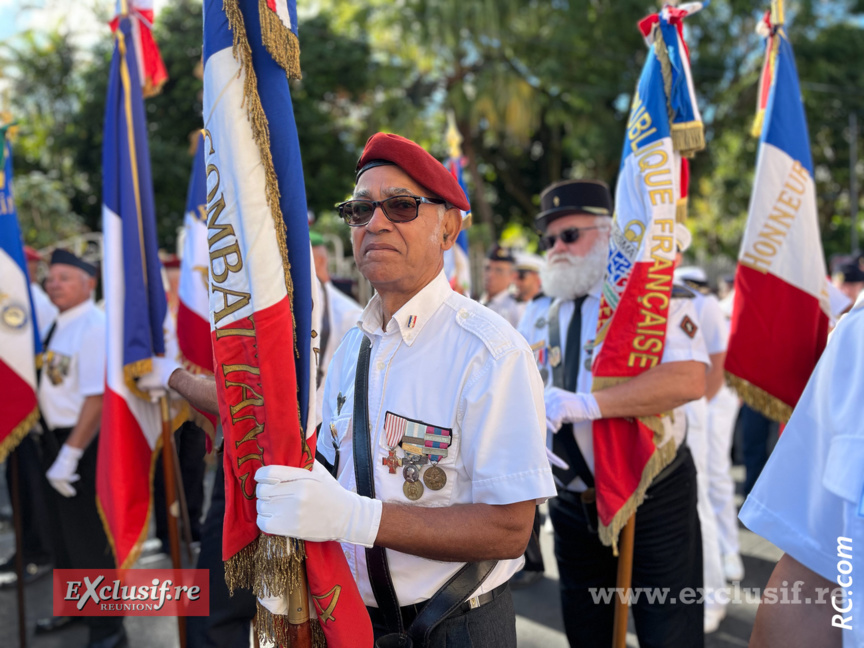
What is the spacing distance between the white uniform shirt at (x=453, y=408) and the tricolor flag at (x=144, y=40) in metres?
2.63

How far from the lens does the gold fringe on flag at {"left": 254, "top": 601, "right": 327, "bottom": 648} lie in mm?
1537

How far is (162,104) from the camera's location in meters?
18.2

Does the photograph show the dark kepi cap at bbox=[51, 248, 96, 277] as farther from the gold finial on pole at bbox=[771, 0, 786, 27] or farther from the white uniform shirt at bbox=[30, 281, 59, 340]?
the gold finial on pole at bbox=[771, 0, 786, 27]

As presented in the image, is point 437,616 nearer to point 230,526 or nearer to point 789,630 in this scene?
point 230,526

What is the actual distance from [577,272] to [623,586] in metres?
1.40

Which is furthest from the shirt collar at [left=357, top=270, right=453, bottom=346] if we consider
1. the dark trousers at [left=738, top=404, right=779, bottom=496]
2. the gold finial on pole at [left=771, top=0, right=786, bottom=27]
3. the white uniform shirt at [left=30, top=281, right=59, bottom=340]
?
the dark trousers at [left=738, top=404, right=779, bottom=496]

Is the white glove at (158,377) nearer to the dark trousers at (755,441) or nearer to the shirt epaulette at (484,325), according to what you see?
the shirt epaulette at (484,325)

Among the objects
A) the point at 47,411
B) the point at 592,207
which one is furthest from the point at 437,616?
the point at 47,411

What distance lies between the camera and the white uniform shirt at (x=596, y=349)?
2.96 m

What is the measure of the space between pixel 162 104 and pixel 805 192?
59.9 ft

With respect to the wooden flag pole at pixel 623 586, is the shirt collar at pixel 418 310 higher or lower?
→ higher

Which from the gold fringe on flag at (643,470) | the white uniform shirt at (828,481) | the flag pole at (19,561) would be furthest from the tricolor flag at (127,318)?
the white uniform shirt at (828,481)

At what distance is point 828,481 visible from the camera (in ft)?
3.71

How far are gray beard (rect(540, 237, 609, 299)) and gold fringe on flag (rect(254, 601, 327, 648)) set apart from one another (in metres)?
2.06
